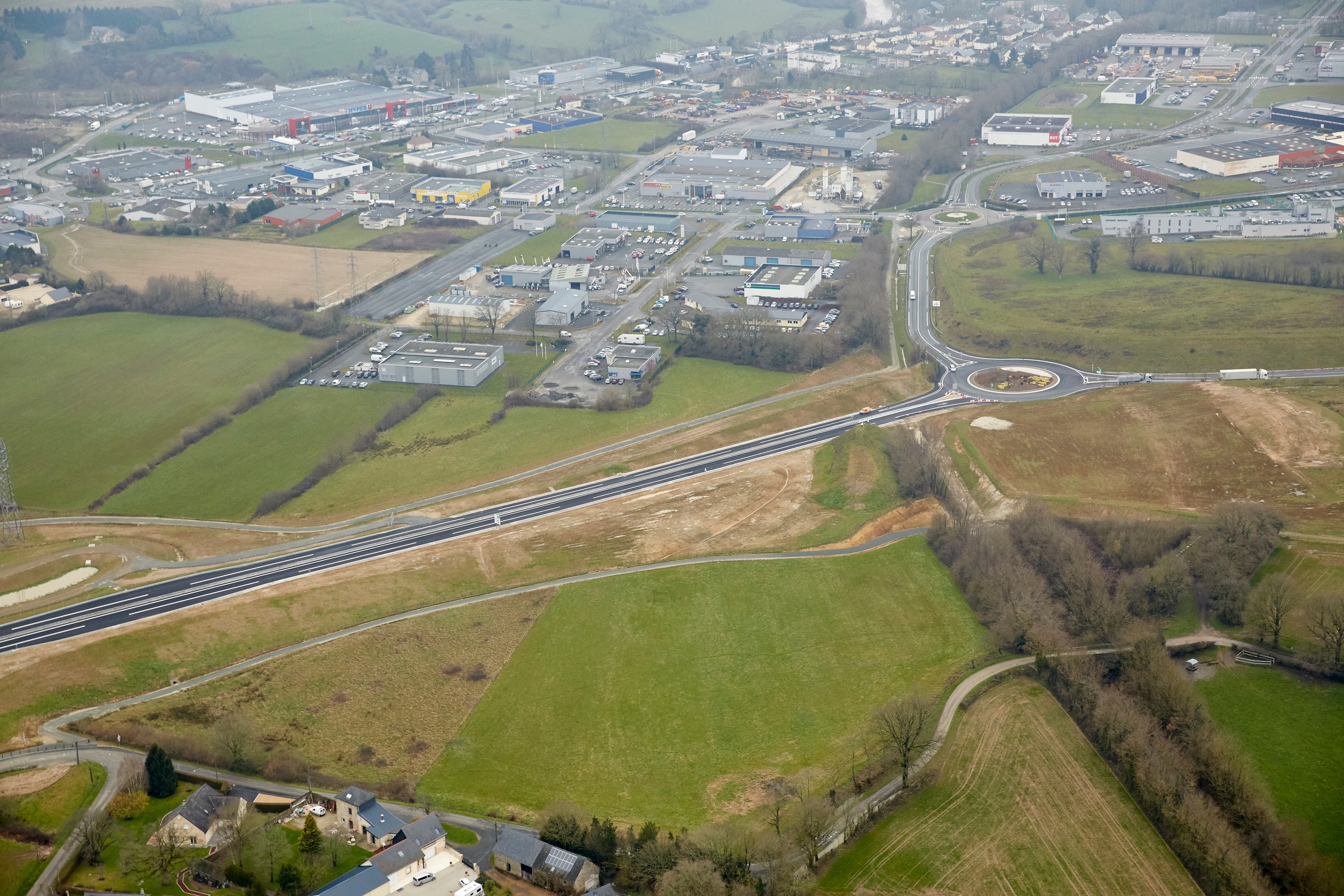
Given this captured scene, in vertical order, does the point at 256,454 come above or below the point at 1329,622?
below

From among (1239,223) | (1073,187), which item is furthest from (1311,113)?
(1239,223)

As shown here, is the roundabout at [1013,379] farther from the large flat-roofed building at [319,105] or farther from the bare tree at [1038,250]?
the large flat-roofed building at [319,105]

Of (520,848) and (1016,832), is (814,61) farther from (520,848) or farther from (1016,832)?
(520,848)

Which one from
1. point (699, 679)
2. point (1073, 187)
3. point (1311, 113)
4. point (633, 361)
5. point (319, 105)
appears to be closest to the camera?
point (699, 679)

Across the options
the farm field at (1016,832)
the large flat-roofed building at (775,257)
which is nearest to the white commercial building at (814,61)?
the large flat-roofed building at (775,257)

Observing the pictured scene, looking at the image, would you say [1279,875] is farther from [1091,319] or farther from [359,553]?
[1091,319]
